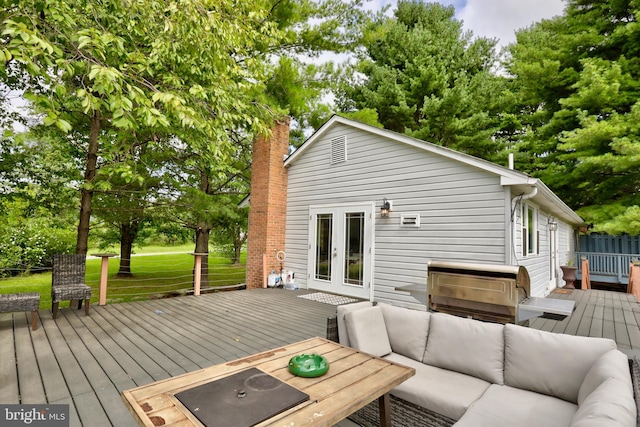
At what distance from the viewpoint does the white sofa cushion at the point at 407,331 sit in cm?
279

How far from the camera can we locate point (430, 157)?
612cm

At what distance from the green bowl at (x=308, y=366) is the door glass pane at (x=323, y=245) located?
5.63 meters

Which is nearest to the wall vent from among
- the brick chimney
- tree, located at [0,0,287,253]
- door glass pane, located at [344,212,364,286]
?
door glass pane, located at [344,212,364,286]

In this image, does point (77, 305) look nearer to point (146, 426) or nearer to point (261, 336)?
point (261, 336)

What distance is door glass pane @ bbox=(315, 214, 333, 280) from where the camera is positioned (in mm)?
7664

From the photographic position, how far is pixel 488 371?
238 cm

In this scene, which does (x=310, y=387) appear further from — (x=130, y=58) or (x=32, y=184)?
(x=32, y=184)

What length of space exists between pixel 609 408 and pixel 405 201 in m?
5.26

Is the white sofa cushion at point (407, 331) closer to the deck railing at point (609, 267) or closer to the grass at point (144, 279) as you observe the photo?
the grass at point (144, 279)

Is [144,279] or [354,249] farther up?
[354,249]

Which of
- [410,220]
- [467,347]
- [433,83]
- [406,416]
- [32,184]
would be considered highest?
[433,83]

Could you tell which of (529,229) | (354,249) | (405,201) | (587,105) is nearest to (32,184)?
(354,249)

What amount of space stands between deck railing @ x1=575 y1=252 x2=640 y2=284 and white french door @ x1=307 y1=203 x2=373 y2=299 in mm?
9047

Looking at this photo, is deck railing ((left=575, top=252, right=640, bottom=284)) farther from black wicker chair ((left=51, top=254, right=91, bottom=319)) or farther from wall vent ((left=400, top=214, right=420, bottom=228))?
black wicker chair ((left=51, top=254, right=91, bottom=319))
